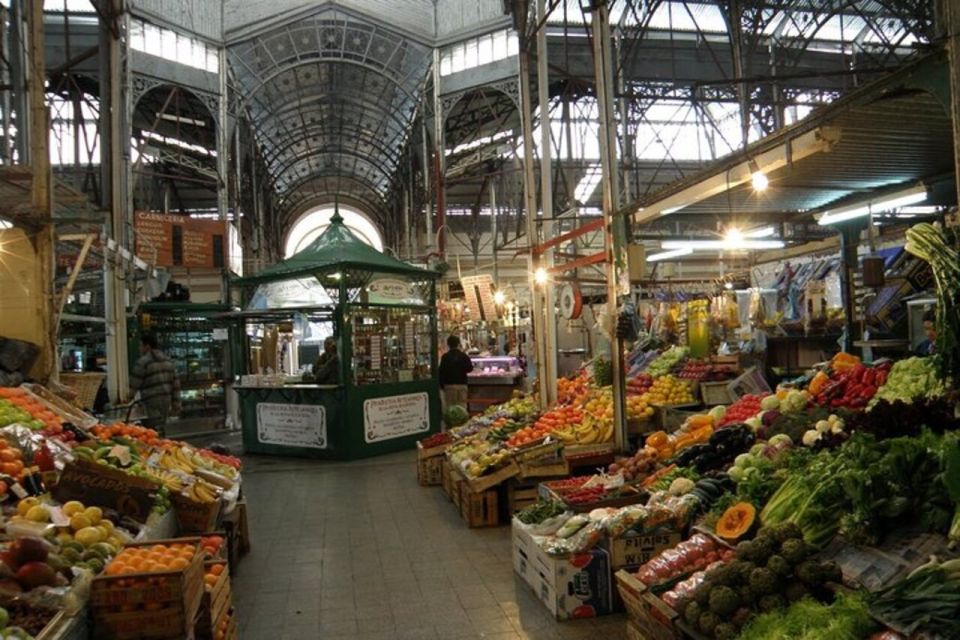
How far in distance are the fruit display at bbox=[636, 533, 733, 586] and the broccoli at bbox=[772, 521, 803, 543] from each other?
333mm

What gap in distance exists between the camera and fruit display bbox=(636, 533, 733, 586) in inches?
142

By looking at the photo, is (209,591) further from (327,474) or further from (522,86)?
(522,86)

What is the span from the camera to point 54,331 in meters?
7.00

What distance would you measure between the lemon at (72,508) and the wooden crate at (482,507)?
130 inches

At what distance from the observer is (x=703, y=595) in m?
3.13

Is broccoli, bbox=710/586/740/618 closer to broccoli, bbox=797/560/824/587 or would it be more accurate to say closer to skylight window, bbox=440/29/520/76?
broccoli, bbox=797/560/824/587

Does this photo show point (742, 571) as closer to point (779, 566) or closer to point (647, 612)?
point (779, 566)

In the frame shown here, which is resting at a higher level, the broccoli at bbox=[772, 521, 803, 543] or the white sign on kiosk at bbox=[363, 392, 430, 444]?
the broccoli at bbox=[772, 521, 803, 543]

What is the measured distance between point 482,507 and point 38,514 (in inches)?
146

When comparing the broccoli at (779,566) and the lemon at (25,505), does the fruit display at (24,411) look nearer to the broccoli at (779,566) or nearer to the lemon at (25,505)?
the lemon at (25,505)

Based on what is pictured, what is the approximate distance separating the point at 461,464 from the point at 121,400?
585cm

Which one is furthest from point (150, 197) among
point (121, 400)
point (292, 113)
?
Result: point (121, 400)

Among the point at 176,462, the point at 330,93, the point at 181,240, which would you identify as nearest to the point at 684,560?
the point at 176,462

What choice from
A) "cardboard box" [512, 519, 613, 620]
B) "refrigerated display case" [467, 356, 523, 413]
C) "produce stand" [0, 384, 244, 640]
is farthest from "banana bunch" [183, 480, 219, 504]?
"refrigerated display case" [467, 356, 523, 413]
